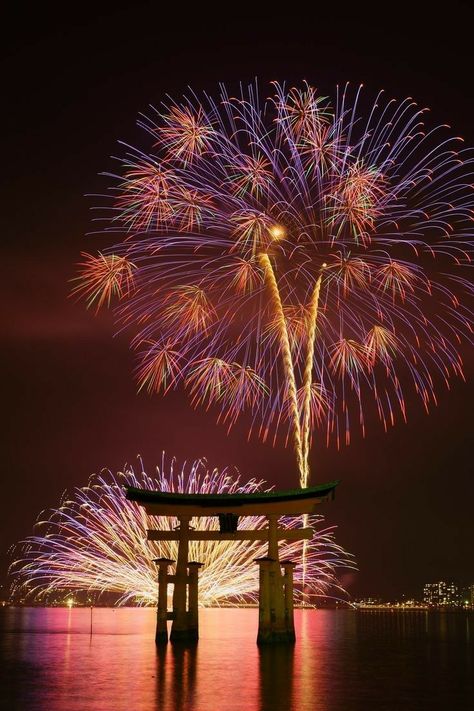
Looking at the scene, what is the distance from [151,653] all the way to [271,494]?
6.88m

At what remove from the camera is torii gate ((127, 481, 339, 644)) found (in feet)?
95.6

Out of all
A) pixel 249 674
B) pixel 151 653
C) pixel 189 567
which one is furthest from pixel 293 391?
pixel 249 674

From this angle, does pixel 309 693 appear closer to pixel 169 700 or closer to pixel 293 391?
pixel 169 700

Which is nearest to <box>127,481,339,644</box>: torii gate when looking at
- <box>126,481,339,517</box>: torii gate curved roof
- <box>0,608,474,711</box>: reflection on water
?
<box>126,481,339,517</box>: torii gate curved roof

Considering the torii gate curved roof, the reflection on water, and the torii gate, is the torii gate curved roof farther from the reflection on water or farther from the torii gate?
the reflection on water

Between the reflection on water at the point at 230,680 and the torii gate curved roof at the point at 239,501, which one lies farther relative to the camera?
the torii gate curved roof at the point at 239,501

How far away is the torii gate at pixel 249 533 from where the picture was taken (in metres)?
29.1

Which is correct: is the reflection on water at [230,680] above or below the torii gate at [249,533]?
below

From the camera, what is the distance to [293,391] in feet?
108

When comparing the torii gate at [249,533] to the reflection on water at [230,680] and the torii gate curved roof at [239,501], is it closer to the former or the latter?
the torii gate curved roof at [239,501]

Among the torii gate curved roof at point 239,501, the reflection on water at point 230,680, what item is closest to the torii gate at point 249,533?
the torii gate curved roof at point 239,501

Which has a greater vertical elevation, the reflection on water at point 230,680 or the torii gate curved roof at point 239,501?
the torii gate curved roof at point 239,501

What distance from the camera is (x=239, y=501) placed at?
1149 inches

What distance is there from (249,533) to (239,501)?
1573 mm
